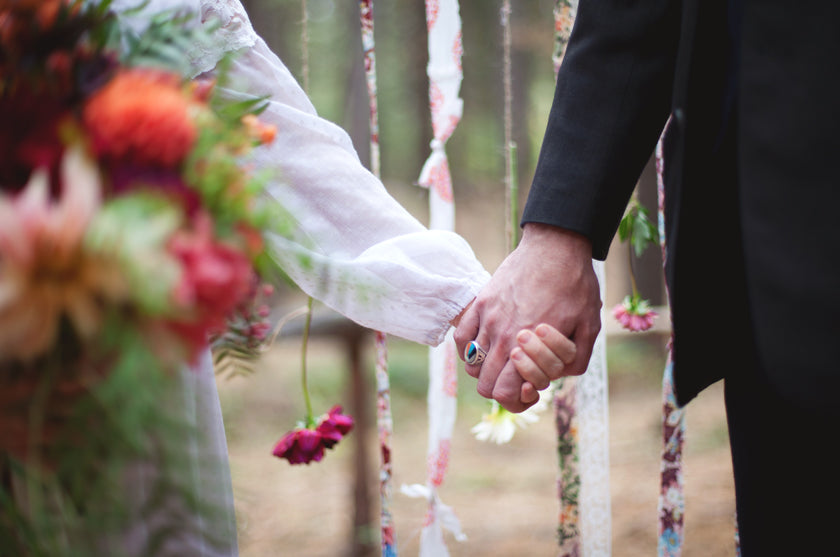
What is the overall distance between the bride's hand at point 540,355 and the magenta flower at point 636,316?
0.59 meters

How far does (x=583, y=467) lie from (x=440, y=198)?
653 millimetres

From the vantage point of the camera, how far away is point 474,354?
98 cm

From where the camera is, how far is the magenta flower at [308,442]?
3.90ft

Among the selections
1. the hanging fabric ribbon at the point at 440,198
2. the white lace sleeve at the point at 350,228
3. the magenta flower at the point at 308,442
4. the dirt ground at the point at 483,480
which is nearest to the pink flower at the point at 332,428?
the magenta flower at the point at 308,442

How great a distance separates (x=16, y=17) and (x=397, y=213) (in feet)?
1.98

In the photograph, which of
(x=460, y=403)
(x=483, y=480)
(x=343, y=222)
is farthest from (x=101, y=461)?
(x=460, y=403)

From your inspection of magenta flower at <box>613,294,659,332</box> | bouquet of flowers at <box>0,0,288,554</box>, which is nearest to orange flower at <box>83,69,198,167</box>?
bouquet of flowers at <box>0,0,288,554</box>

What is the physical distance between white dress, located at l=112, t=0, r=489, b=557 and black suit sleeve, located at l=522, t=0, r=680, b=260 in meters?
0.16

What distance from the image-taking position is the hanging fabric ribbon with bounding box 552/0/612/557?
1313 millimetres

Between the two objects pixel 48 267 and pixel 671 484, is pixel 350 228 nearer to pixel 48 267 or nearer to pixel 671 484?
pixel 48 267

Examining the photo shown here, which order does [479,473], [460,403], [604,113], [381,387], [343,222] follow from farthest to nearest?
[460,403], [479,473], [381,387], [343,222], [604,113]

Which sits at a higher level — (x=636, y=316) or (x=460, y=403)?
(x=636, y=316)

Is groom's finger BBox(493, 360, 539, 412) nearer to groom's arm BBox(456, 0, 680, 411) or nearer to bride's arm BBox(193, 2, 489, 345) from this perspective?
groom's arm BBox(456, 0, 680, 411)

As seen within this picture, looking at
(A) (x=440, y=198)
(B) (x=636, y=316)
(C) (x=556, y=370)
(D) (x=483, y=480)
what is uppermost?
(A) (x=440, y=198)
